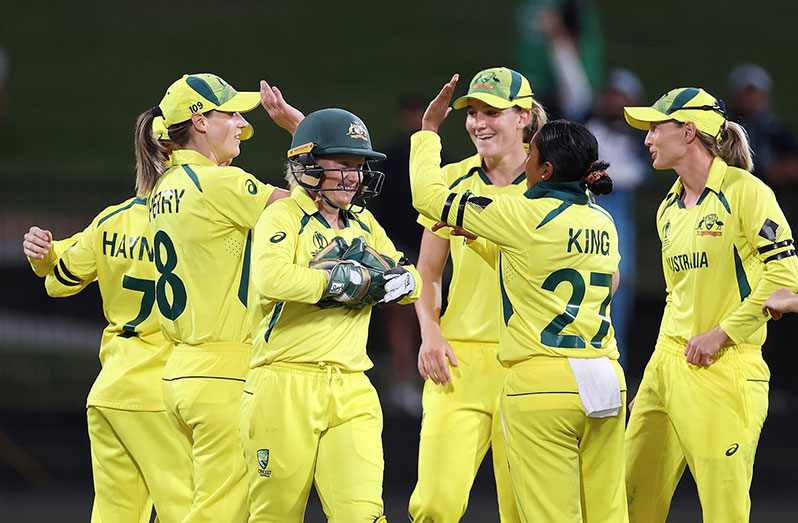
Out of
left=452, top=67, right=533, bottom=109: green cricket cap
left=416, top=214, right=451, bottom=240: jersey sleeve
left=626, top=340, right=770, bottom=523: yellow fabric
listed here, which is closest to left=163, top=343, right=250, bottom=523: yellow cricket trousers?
left=416, top=214, right=451, bottom=240: jersey sleeve

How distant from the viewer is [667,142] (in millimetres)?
5195

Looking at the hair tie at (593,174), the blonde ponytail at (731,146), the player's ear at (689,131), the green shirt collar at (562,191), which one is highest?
the player's ear at (689,131)

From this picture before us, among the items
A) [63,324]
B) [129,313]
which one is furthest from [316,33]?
[129,313]

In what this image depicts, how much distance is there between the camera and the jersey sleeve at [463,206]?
14.9 ft

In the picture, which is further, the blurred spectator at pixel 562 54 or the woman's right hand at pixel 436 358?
the blurred spectator at pixel 562 54

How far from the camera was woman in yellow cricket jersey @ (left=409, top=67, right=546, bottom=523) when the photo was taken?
5090 mm

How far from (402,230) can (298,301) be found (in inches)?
207

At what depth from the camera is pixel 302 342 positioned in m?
4.43

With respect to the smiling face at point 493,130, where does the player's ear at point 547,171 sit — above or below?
below

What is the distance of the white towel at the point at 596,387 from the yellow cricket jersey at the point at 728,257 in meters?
0.68

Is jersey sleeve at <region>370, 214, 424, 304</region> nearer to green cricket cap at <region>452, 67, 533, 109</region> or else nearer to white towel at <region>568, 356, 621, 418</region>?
white towel at <region>568, 356, 621, 418</region>

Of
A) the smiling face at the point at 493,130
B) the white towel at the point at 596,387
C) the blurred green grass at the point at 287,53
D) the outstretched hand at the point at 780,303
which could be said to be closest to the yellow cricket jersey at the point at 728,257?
the outstretched hand at the point at 780,303

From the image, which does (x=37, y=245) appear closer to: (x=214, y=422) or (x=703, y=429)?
(x=214, y=422)

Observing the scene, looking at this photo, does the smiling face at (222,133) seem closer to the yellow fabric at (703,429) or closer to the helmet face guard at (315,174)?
the helmet face guard at (315,174)
